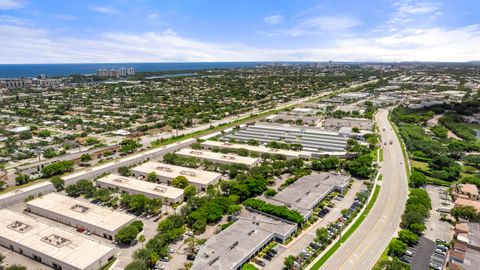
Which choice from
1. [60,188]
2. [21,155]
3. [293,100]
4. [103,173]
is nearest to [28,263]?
[60,188]

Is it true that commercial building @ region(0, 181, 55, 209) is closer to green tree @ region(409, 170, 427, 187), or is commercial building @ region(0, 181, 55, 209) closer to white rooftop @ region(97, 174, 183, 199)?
white rooftop @ region(97, 174, 183, 199)

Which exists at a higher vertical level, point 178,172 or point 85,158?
point 85,158

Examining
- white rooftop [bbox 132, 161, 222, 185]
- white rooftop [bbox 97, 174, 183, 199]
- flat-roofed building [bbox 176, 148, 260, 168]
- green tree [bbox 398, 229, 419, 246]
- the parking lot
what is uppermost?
flat-roofed building [bbox 176, 148, 260, 168]

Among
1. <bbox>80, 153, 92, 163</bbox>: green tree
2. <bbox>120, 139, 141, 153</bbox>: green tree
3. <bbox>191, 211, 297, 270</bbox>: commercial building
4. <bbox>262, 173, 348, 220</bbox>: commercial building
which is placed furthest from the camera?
<bbox>120, 139, 141, 153</bbox>: green tree

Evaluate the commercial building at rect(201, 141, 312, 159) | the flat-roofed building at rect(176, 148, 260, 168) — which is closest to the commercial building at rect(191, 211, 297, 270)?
the flat-roofed building at rect(176, 148, 260, 168)

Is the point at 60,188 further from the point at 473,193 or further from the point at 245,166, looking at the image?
the point at 473,193

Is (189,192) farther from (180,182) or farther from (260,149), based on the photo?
(260,149)

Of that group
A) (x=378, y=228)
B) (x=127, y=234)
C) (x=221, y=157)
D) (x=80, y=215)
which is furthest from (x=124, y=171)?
(x=378, y=228)
